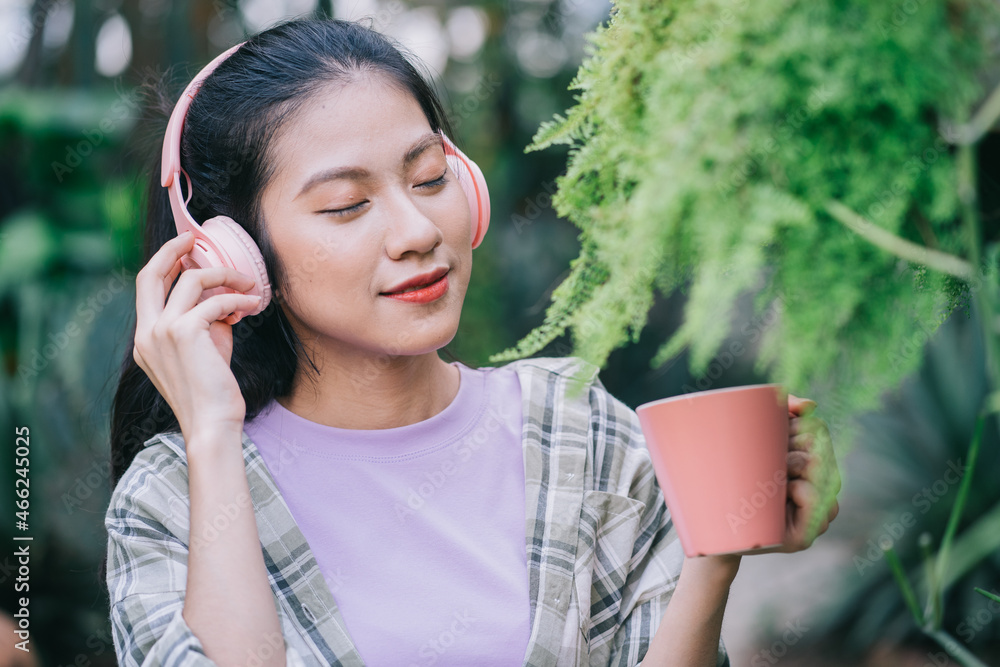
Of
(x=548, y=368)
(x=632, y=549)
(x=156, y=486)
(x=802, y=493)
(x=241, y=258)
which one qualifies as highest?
(x=241, y=258)

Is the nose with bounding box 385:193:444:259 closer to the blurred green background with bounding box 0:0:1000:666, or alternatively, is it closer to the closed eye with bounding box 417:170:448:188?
the closed eye with bounding box 417:170:448:188

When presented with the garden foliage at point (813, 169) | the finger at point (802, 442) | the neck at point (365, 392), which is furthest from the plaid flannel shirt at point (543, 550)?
the garden foliage at point (813, 169)

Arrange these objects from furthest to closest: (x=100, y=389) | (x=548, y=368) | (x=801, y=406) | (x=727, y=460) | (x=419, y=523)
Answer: (x=100, y=389) < (x=548, y=368) < (x=419, y=523) < (x=801, y=406) < (x=727, y=460)

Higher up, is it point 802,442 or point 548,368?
point 802,442

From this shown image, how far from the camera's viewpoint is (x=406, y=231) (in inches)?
45.6

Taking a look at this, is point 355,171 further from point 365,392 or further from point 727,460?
point 727,460

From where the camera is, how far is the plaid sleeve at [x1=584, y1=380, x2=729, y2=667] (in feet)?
4.30

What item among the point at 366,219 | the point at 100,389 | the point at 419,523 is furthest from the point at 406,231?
the point at 100,389

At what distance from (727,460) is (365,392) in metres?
0.78

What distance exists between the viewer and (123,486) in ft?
4.15

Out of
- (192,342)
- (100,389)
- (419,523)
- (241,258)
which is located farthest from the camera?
(100,389)

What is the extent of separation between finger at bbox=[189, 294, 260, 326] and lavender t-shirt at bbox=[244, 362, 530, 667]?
0.28 metres

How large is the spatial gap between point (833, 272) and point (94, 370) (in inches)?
132

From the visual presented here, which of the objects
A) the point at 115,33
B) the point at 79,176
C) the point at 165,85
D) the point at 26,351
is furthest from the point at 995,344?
the point at 115,33
